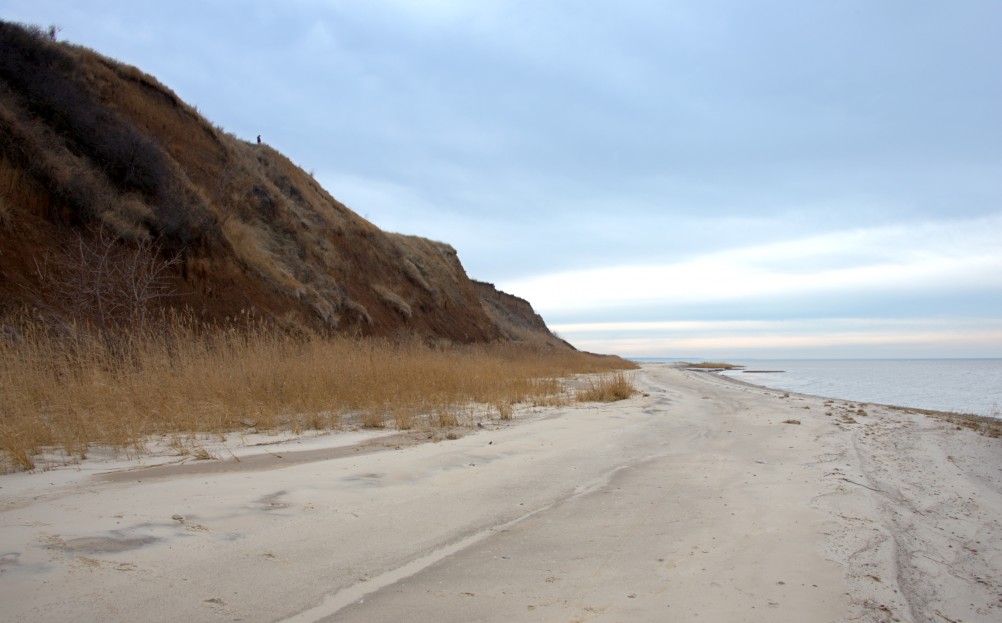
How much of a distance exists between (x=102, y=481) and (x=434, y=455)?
2438mm

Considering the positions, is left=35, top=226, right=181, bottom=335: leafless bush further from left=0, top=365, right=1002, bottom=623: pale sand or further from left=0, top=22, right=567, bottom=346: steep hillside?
left=0, top=365, right=1002, bottom=623: pale sand

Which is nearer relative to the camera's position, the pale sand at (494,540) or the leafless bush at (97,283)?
the pale sand at (494,540)

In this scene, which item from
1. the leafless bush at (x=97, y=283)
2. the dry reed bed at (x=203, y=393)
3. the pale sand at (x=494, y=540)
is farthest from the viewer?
the leafless bush at (x=97, y=283)

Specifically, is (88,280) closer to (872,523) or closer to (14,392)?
(14,392)

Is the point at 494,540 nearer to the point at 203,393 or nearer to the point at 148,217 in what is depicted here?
the point at 203,393

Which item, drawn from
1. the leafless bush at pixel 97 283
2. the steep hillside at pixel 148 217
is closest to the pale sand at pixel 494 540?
the leafless bush at pixel 97 283

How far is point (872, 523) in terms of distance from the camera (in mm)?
3951

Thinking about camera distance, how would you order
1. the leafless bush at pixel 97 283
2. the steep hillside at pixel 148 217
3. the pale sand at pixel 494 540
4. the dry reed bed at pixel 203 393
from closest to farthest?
the pale sand at pixel 494 540 → the dry reed bed at pixel 203 393 → the leafless bush at pixel 97 283 → the steep hillside at pixel 148 217

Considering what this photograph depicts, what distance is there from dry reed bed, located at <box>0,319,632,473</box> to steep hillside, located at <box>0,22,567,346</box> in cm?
270

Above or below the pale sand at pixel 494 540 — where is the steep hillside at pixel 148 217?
above

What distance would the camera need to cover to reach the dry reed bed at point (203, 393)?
202 inches

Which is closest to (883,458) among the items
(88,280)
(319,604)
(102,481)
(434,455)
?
(434,455)

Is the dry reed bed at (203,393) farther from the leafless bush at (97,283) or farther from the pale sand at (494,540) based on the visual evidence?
the leafless bush at (97,283)

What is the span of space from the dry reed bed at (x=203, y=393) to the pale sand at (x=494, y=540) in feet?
3.16
